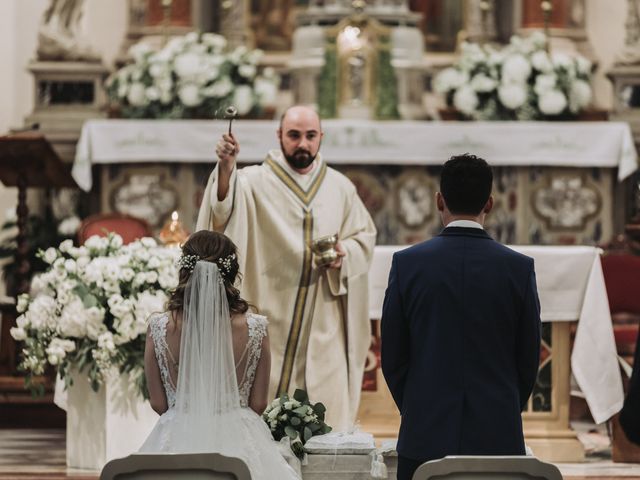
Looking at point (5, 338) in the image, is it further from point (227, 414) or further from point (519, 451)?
point (519, 451)

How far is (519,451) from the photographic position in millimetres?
4754

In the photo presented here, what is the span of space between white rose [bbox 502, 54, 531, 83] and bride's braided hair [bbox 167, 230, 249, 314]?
683cm

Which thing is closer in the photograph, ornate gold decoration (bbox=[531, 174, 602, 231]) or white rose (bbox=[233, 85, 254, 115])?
white rose (bbox=[233, 85, 254, 115])

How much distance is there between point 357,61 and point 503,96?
1177 millimetres

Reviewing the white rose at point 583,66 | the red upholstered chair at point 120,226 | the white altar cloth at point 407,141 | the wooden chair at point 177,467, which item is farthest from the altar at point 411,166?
the wooden chair at point 177,467

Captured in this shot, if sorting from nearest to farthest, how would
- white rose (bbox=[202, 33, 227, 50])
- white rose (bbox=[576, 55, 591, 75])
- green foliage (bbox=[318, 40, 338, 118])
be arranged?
white rose (bbox=[202, 33, 227, 50]) → white rose (bbox=[576, 55, 591, 75]) → green foliage (bbox=[318, 40, 338, 118])

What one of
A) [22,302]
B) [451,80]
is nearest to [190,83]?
[451,80]

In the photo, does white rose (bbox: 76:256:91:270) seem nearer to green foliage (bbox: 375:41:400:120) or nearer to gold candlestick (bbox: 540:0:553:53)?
green foliage (bbox: 375:41:400:120)

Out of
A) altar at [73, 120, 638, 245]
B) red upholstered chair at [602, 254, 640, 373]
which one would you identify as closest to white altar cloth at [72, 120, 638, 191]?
altar at [73, 120, 638, 245]

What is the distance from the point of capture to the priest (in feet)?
23.8

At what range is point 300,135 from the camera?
7227 mm

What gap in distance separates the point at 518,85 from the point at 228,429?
7.06m

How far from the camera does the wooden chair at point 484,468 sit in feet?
13.6

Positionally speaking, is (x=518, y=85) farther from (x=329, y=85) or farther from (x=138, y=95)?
(x=138, y=95)
